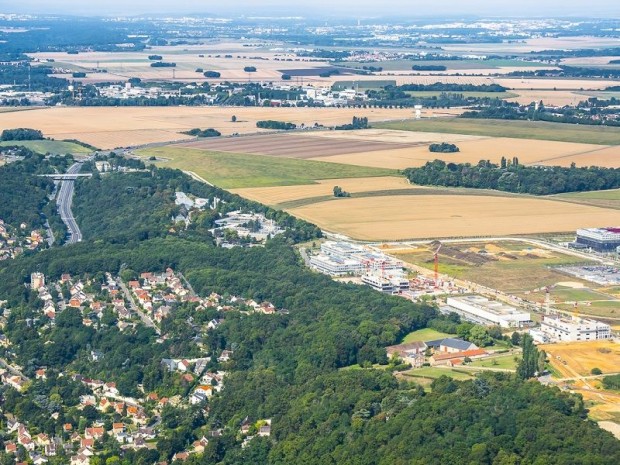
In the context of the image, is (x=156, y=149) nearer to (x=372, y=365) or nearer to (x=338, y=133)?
(x=338, y=133)

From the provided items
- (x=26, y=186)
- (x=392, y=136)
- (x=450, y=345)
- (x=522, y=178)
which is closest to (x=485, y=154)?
(x=392, y=136)

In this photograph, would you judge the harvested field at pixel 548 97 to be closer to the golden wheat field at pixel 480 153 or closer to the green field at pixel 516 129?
the green field at pixel 516 129

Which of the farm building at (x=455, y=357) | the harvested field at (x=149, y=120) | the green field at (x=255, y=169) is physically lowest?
the harvested field at (x=149, y=120)

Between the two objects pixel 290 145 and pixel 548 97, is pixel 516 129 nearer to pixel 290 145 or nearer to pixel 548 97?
pixel 290 145

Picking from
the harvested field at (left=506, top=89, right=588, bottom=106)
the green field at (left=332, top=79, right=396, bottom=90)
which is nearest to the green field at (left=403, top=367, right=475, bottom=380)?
the harvested field at (left=506, top=89, right=588, bottom=106)

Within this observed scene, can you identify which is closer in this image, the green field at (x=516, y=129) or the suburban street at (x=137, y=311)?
the suburban street at (x=137, y=311)

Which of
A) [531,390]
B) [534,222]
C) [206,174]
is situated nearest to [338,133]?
[206,174]

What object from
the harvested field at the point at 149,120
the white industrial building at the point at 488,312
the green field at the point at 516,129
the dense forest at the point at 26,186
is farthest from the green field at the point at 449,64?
the white industrial building at the point at 488,312
